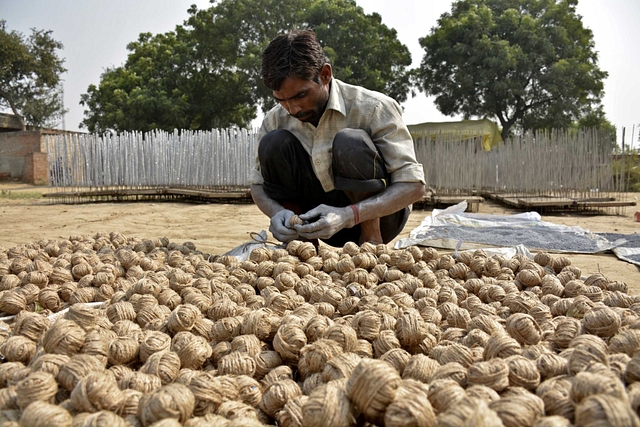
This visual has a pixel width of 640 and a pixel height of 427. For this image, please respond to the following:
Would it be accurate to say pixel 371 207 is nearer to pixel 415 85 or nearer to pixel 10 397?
pixel 10 397

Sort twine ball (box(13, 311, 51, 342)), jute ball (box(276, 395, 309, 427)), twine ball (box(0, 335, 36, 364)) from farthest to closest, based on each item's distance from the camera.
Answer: twine ball (box(13, 311, 51, 342)), twine ball (box(0, 335, 36, 364)), jute ball (box(276, 395, 309, 427))

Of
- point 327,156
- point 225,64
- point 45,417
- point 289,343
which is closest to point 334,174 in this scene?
point 327,156

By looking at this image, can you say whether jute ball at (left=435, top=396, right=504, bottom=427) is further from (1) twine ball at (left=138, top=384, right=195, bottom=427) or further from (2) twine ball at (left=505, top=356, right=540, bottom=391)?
(1) twine ball at (left=138, top=384, right=195, bottom=427)

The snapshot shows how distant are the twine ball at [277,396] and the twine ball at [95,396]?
33 centimetres

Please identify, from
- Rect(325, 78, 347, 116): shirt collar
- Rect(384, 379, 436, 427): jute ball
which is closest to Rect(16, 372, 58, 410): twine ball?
Rect(384, 379, 436, 427): jute ball

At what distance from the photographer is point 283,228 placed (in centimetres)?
262

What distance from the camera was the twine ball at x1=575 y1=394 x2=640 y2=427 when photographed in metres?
0.79

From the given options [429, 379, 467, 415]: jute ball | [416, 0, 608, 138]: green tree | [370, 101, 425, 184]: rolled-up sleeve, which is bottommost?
[429, 379, 467, 415]: jute ball

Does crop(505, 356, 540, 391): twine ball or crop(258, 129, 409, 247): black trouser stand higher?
crop(258, 129, 409, 247): black trouser

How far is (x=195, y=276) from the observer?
2.24 metres

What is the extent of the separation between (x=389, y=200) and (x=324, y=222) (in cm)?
44

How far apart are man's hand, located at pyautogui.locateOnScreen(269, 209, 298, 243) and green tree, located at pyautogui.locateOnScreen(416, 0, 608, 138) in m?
18.2

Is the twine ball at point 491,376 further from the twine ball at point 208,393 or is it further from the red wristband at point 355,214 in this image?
the red wristband at point 355,214

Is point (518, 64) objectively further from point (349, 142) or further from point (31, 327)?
point (31, 327)
